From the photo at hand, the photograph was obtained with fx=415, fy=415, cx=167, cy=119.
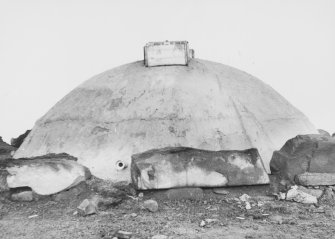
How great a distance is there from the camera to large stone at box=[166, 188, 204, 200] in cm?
588

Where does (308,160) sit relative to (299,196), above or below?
above

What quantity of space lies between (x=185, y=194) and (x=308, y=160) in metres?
2.02

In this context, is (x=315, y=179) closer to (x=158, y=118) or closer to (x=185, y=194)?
(x=185, y=194)

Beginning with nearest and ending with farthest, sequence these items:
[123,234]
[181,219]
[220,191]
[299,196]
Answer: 1. [123,234]
2. [181,219]
3. [299,196]
4. [220,191]

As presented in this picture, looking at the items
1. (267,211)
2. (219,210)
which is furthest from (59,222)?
(267,211)

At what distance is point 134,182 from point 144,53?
2930 millimetres

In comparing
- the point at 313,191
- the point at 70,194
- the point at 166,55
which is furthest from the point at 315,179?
the point at 70,194

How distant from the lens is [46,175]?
626cm

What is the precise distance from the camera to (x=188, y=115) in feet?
22.6

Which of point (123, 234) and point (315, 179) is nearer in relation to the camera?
point (123, 234)

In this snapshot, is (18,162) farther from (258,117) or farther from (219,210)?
(258,117)

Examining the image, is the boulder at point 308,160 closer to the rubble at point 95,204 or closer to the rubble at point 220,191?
the rubble at point 220,191

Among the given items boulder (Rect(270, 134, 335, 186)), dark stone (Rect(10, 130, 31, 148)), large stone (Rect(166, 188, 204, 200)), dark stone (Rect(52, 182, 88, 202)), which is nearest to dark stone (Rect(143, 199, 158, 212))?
large stone (Rect(166, 188, 204, 200))

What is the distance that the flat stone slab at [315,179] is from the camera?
6195 millimetres
